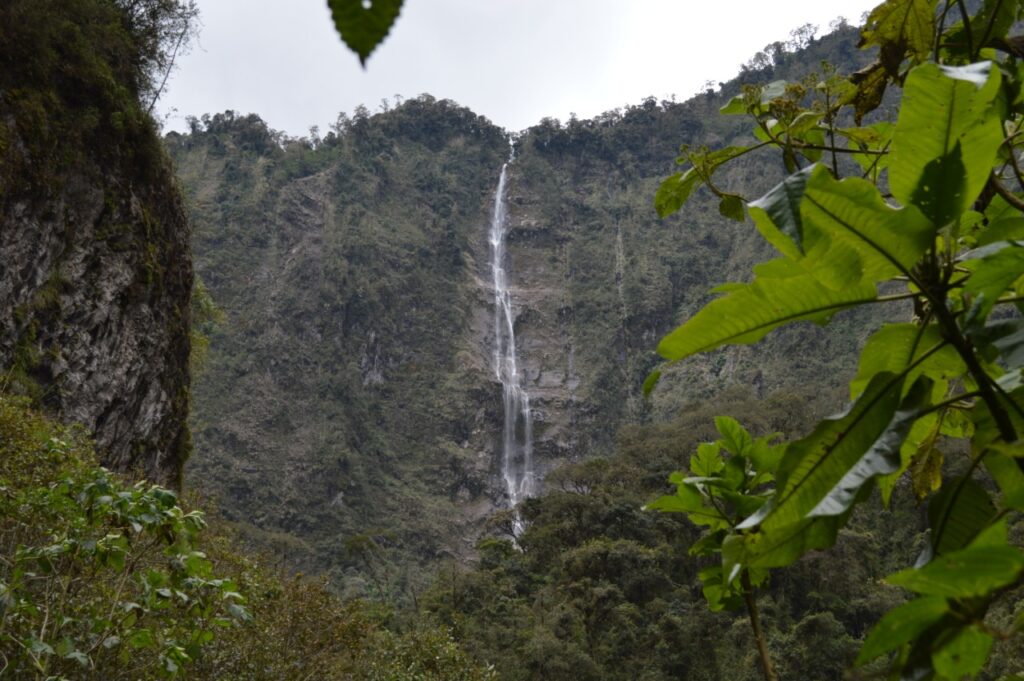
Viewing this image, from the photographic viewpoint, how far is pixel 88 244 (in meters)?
7.96

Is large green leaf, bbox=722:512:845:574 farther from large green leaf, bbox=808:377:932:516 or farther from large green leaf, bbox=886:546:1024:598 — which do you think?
large green leaf, bbox=886:546:1024:598

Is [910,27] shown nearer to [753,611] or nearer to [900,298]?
[900,298]

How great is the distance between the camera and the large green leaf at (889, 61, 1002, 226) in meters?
0.46

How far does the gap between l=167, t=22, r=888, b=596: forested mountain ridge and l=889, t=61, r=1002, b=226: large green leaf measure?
2363 centimetres

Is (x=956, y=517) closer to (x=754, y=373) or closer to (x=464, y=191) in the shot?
(x=754, y=373)

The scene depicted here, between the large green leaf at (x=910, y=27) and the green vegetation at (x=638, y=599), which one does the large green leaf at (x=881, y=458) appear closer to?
the large green leaf at (x=910, y=27)

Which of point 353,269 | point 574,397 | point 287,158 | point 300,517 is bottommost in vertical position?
point 300,517

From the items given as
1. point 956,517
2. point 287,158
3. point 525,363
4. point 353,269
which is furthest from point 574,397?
point 956,517

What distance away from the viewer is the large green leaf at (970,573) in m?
0.30

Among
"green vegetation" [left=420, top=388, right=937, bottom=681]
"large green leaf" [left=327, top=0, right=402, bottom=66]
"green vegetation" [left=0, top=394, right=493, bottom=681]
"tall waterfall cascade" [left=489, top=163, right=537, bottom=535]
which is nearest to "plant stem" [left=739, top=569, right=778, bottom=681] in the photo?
"large green leaf" [left=327, top=0, right=402, bottom=66]

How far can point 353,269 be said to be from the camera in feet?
119

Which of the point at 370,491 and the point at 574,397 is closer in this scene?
the point at 370,491

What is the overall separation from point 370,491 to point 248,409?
6542 mm

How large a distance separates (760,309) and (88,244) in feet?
29.1
